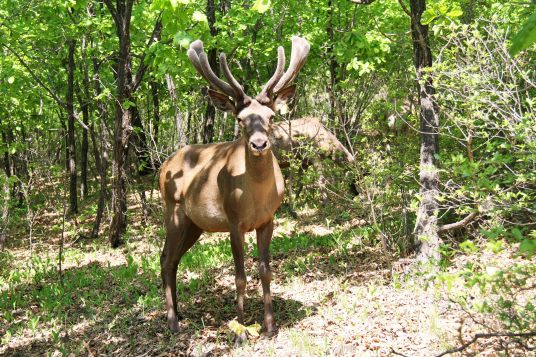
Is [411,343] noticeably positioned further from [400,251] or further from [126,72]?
[126,72]

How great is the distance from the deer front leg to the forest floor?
6.1 inches

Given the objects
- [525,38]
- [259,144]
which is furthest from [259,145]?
[525,38]

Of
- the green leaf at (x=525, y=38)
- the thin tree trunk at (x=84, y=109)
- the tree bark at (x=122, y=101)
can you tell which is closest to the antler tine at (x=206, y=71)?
the green leaf at (x=525, y=38)

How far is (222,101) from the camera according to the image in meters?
5.99

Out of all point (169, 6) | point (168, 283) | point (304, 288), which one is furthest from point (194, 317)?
point (169, 6)

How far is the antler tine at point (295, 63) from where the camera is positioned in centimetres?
593

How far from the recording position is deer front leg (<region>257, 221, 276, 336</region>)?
19.7 ft

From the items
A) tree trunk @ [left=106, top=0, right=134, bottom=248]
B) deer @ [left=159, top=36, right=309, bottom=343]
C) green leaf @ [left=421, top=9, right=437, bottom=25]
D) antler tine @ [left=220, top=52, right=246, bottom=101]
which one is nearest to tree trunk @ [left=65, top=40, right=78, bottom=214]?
tree trunk @ [left=106, top=0, right=134, bottom=248]

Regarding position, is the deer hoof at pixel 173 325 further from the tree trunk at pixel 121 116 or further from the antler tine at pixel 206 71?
the tree trunk at pixel 121 116

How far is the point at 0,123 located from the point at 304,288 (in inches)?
557

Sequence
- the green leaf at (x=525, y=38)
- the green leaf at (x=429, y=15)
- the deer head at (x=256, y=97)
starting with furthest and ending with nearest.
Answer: the deer head at (x=256, y=97) → the green leaf at (x=429, y=15) → the green leaf at (x=525, y=38)

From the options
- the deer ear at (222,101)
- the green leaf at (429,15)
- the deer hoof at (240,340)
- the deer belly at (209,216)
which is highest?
the green leaf at (429,15)

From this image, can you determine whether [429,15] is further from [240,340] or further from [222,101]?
[240,340]

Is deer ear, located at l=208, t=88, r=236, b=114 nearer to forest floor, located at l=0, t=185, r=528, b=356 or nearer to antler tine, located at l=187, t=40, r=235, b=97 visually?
antler tine, located at l=187, t=40, r=235, b=97
